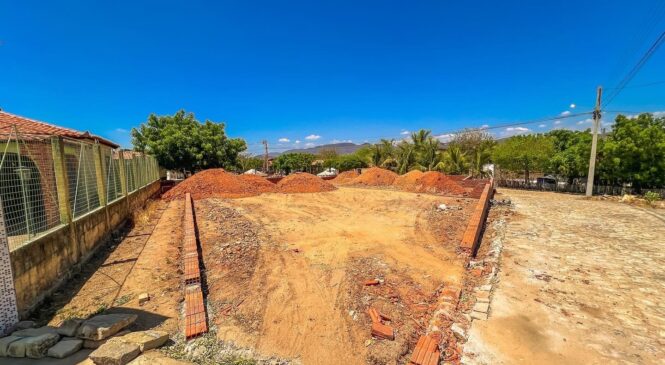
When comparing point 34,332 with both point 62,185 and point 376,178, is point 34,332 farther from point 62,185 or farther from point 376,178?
point 376,178

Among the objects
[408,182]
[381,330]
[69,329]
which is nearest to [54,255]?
[69,329]

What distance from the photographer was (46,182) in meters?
4.87

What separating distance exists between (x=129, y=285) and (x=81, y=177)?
3.00 meters

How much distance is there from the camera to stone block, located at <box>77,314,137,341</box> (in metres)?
3.10

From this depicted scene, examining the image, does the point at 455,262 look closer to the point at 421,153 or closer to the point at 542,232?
the point at 542,232

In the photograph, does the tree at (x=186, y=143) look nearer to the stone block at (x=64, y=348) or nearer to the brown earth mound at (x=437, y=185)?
the brown earth mound at (x=437, y=185)

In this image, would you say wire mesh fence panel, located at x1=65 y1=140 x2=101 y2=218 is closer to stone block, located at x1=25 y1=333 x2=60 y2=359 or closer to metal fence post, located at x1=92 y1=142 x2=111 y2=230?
metal fence post, located at x1=92 y1=142 x2=111 y2=230

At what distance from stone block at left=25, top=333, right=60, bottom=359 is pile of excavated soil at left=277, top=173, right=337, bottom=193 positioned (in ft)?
49.8

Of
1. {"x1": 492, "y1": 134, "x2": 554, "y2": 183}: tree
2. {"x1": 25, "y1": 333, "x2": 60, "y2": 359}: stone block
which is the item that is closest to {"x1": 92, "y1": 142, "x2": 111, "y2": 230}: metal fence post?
{"x1": 25, "y1": 333, "x2": 60, "y2": 359}: stone block

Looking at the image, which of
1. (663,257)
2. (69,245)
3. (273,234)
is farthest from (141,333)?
(663,257)

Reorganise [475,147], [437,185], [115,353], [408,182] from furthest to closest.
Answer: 1. [475,147]
2. [408,182]
3. [437,185]
4. [115,353]

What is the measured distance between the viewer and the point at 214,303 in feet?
14.6

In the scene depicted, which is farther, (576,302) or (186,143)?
(186,143)

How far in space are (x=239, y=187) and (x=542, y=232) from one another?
13.9 meters
